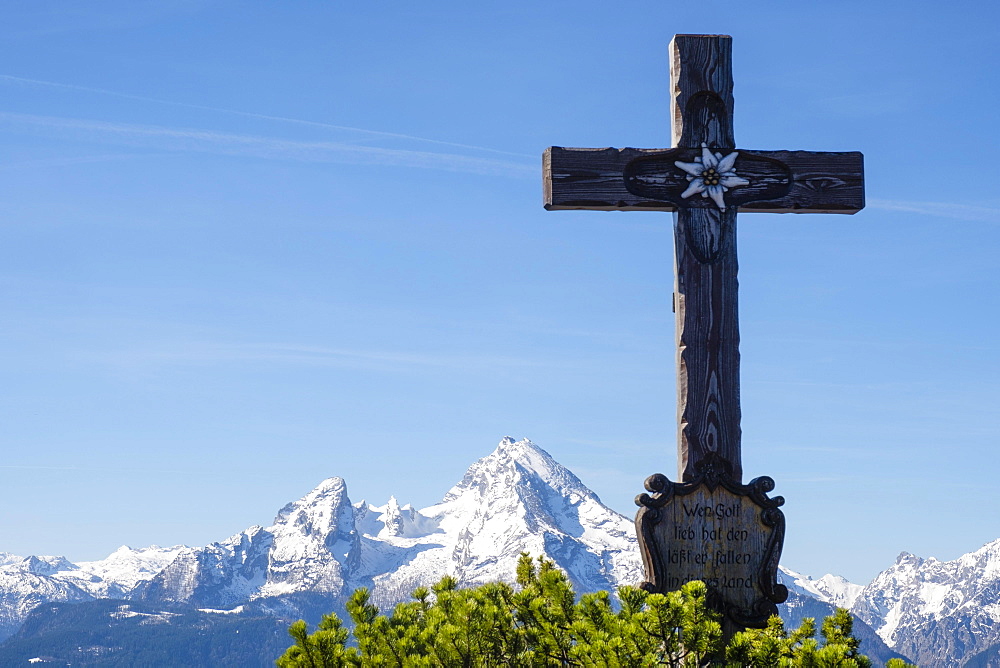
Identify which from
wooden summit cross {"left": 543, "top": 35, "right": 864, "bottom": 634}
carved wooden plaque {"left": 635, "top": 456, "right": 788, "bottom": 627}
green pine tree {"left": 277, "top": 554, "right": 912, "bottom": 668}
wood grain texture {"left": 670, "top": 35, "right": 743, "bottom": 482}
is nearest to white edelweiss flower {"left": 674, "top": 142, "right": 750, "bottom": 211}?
wooden summit cross {"left": 543, "top": 35, "right": 864, "bottom": 634}

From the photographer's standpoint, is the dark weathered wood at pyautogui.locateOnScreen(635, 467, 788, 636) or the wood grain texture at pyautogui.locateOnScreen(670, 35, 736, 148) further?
the wood grain texture at pyautogui.locateOnScreen(670, 35, 736, 148)

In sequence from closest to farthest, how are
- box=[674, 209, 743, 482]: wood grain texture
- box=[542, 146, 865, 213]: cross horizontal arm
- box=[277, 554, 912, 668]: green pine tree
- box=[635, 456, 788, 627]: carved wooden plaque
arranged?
box=[277, 554, 912, 668]: green pine tree < box=[635, 456, 788, 627]: carved wooden plaque < box=[674, 209, 743, 482]: wood grain texture < box=[542, 146, 865, 213]: cross horizontal arm

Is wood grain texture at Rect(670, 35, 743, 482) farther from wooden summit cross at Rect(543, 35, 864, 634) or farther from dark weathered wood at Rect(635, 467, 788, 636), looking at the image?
dark weathered wood at Rect(635, 467, 788, 636)

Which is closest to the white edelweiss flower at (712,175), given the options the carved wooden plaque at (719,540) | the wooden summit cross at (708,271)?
the wooden summit cross at (708,271)

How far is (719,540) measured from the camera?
10.5 metres

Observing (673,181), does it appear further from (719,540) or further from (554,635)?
(554,635)

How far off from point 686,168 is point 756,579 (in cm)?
362

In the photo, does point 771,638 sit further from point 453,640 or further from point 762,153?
point 762,153

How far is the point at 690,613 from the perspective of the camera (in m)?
7.57

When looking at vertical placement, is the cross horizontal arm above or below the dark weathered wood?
above

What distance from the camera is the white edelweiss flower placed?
37.6 feet

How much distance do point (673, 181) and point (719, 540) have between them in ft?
10.4

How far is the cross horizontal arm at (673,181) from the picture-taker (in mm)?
11289

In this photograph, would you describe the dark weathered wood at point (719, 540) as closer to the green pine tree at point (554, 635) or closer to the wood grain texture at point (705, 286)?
the wood grain texture at point (705, 286)
